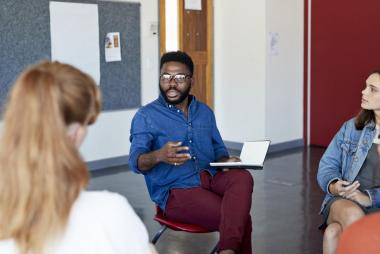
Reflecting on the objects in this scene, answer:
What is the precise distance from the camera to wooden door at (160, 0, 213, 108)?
630 cm

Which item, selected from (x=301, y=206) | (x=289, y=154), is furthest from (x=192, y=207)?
(x=289, y=154)

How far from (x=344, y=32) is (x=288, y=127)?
1.23 meters

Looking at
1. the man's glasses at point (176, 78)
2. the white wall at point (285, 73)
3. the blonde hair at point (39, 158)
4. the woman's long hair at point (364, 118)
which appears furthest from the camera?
the white wall at point (285, 73)

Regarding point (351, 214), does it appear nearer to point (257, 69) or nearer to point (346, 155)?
point (346, 155)

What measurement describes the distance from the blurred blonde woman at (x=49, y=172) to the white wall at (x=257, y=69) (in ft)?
17.3

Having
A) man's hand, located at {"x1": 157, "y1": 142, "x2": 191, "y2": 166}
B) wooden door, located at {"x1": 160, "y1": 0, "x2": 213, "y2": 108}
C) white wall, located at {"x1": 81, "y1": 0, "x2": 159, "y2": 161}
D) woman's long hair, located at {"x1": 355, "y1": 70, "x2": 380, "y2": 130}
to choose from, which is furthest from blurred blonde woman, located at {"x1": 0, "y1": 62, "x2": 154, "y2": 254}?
wooden door, located at {"x1": 160, "y1": 0, "x2": 213, "y2": 108}

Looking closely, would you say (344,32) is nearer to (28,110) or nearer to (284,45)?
(284,45)

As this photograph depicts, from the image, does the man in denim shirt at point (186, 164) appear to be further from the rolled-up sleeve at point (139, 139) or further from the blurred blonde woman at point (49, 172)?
the blurred blonde woman at point (49, 172)

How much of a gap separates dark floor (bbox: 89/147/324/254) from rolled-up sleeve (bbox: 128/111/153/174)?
0.94 metres

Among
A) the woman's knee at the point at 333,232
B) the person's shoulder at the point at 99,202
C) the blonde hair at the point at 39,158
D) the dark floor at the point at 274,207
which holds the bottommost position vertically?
the dark floor at the point at 274,207

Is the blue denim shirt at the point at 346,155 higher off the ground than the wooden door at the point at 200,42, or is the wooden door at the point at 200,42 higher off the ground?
the wooden door at the point at 200,42

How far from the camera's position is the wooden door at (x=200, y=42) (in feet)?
20.7

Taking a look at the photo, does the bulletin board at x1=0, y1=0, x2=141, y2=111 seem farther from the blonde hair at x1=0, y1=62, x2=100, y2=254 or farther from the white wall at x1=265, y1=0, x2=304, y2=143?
the blonde hair at x1=0, y1=62, x2=100, y2=254

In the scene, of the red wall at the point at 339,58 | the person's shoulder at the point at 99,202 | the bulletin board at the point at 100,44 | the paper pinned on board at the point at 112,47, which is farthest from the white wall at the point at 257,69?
the person's shoulder at the point at 99,202
